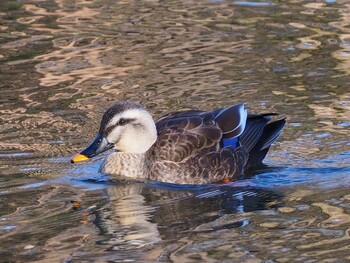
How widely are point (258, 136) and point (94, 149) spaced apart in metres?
1.92

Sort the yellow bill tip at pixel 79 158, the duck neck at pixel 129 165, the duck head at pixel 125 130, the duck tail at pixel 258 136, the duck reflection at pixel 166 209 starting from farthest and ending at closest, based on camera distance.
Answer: the duck tail at pixel 258 136, the duck neck at pixel 129 165, the duck head at pixel 125 130, the yellow bill tip at pixel 79 158, the duck reflection at pixel 166 209

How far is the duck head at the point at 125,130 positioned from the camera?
35.4ft

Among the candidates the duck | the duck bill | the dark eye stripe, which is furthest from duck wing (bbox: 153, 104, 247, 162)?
the duck bill

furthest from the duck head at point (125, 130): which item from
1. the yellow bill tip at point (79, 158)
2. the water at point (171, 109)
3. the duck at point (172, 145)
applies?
the water at point (171, 109)

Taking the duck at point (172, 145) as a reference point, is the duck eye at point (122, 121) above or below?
above

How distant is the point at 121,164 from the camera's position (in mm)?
11062

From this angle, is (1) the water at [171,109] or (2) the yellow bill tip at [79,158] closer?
(1) the water at [171,109]

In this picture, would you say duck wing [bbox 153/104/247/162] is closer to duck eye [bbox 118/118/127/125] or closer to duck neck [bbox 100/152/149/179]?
duck neck [bbox 100/152/149/179]

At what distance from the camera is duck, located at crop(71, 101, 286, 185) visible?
35.5ft

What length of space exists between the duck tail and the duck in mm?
110

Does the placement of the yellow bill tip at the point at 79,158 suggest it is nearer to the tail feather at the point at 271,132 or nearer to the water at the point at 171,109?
the water at the point at 171,109

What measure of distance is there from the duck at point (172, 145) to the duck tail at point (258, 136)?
0.11 metres

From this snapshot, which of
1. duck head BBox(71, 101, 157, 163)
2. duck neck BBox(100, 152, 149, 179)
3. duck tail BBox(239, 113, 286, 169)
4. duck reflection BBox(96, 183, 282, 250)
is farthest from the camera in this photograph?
duck tail BBox(239, 113, 286, 169)

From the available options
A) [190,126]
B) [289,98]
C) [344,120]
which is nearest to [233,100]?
[289,98]
